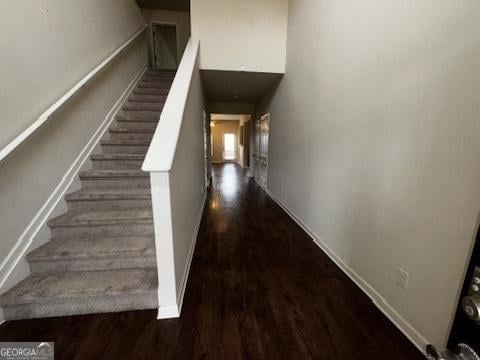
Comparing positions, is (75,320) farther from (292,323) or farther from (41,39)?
(41,39)

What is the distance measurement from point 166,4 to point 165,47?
4.04 feet

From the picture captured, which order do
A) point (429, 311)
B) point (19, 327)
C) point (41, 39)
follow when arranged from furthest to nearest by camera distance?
point (41, 39) → point (19, 327) → point (429, 311)

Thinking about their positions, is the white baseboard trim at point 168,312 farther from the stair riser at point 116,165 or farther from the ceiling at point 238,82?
the ceiling at point 238,82

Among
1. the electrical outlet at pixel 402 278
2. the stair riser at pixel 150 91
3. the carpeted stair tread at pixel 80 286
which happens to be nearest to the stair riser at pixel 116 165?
the carpeted stair tread at pixel 80 286

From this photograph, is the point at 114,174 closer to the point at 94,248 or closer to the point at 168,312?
the point at 94,248

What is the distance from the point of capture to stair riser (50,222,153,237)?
5.79 feet

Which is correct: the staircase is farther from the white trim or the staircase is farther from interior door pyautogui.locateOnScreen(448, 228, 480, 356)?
interior door pyautogui.locateOnScreen(448, 228, 480, 356)

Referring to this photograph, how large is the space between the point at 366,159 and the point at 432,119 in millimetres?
539

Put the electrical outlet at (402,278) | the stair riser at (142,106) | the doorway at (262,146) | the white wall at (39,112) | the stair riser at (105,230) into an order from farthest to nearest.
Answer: the doorway at (262,146)
the stair riser at (142,106)
the stair riser at (105,230)
the white wall at (39,112)
the electrical outlet at (402,278)

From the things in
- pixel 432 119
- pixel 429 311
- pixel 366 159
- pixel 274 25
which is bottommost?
pixel 429 311

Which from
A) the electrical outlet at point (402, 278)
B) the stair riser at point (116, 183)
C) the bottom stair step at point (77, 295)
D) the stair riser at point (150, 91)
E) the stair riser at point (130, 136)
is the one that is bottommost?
the bottom stair step at point (77, 295)

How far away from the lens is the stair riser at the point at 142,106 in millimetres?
3055

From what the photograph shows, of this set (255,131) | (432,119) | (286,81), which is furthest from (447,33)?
(255,131)

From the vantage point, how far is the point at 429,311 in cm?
Answer: 119
